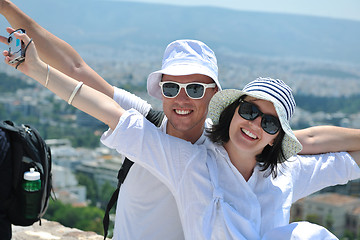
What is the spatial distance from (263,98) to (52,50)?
80cm

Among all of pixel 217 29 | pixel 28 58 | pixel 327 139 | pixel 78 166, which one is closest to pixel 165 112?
pixel 28 58

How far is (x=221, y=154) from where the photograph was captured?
1505 millimetres

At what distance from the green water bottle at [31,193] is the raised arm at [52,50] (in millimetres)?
374

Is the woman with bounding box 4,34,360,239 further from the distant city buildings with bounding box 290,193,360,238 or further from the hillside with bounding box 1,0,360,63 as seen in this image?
the hillside with bounding box 1,0,360,63

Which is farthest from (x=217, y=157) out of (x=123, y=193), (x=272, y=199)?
(x=123, y=193)

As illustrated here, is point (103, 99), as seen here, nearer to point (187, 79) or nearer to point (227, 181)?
point (187, 79)

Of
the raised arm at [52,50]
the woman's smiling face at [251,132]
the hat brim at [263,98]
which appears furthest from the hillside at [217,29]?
the woman's smiling face at [251,132]

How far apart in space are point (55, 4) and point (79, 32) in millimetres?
10864

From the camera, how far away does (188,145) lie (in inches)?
58.1

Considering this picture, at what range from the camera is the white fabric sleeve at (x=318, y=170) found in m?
1.64

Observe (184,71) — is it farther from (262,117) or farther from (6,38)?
(6,38)

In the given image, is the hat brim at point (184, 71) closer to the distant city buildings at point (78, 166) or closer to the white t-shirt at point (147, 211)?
the white t-shirt at point (147, 211)

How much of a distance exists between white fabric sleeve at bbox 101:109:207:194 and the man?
0.11m

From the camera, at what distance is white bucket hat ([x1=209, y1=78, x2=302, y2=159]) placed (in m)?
1.44
